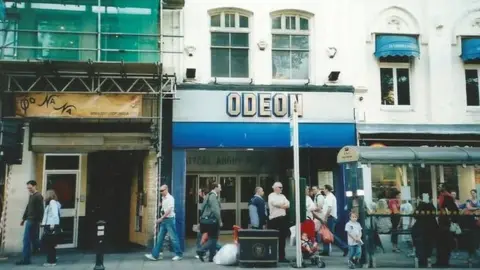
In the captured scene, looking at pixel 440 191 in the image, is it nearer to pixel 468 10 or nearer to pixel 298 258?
pixel 298 258

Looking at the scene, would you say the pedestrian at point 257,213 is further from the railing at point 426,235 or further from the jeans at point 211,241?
the railing at point 426,235

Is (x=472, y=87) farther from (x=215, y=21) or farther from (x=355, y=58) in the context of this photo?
(x=215, y=21)

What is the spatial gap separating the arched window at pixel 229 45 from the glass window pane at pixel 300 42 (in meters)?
1.54

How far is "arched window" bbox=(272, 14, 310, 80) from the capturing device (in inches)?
623

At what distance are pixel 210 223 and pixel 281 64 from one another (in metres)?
6.35

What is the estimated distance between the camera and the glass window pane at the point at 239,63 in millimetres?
15641

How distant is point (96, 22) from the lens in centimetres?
1401

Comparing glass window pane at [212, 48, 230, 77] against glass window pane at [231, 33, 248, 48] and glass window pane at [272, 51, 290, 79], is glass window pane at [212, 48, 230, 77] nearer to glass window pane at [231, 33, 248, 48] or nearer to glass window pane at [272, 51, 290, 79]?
glass window pane at [231, 33, 248, 48]

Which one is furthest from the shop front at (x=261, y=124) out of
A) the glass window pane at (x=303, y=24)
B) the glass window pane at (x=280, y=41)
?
the glass window pane at (x=303, y=24)

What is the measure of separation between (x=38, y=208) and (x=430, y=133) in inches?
464

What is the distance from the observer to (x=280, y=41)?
52.1 ft

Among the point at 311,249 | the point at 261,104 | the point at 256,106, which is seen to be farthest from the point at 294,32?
the point at 311,249

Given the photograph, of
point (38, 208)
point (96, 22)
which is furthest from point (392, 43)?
point (38, 208)

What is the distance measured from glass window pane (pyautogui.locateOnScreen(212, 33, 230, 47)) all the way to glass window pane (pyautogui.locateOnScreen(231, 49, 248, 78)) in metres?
0.34
